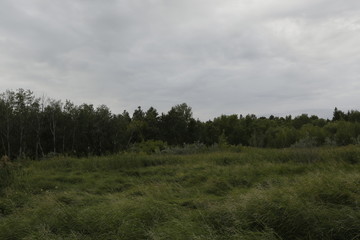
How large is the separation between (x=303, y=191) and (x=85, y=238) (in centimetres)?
368

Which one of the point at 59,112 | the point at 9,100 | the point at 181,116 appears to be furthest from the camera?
the point at 181,116

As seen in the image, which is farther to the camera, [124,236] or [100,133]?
[100,133]

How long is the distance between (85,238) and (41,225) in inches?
36.4

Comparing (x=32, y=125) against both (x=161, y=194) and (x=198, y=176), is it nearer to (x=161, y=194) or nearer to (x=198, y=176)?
(x=198, y=176)

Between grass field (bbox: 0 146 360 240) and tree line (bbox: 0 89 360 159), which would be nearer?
grass field (bbox: 0 146 360 240)

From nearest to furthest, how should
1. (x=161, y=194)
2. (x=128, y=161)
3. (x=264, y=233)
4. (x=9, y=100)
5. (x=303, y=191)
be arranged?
(x=264, y=233) < (x=303, y=191) < (x=161, y=194) < (x=128, y=161) < (x=9, y=100)

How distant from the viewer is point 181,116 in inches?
2074

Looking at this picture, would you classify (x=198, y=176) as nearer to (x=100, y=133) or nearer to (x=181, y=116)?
(x=100, y=133)

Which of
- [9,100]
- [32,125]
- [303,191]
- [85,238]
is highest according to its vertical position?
[9,100]

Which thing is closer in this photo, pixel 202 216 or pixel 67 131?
pixel 202 216

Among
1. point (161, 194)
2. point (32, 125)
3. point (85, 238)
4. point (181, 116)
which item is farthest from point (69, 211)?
point (181, 116)

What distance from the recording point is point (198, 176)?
412 inches

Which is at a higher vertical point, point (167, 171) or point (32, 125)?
point (32, 125)

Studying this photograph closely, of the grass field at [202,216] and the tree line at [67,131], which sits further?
the tree line at [67,131]
